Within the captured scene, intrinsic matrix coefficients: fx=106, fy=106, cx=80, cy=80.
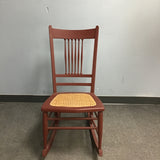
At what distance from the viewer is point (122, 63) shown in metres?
1.31

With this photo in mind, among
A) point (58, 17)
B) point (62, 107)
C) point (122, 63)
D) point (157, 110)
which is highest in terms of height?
point (58, 17)

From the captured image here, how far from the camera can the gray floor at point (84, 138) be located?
77 centimetres

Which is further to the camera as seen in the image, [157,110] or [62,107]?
[157,110]

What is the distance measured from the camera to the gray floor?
30.4 inches

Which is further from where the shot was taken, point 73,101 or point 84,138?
point 84,138

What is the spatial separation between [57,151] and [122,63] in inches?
44.6

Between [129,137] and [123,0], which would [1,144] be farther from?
[123,0]

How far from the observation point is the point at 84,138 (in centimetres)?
92

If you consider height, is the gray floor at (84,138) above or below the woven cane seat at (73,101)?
below

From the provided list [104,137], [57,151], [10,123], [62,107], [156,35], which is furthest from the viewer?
[156,35]

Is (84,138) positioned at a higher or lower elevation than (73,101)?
lower

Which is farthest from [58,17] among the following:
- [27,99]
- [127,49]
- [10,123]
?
[10,123]

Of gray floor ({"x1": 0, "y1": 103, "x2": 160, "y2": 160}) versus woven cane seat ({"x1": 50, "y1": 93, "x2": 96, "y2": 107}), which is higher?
woven cane seat ({"x1": 50, "y1": 93, "x2": 96, "y2": 107})

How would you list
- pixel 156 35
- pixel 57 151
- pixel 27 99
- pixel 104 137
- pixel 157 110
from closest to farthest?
pixel 57 151 → pixel 104 137 → pixel 156 35 → pixel 157 110 → pixel 27 99
